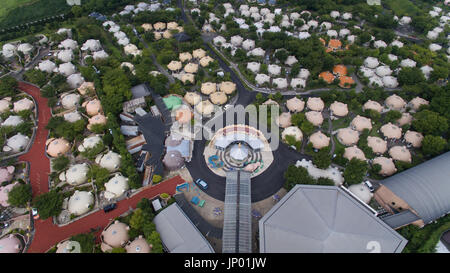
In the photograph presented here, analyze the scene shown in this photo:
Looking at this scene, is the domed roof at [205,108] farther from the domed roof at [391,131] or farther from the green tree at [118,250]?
the domed roof at [391,131]

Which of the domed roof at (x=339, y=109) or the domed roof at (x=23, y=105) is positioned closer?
the domed roof at (x=339, y=109)

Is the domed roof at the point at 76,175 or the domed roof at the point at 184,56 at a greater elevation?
the domed roof at the point at 184,56

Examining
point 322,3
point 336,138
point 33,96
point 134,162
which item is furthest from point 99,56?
point 322,3

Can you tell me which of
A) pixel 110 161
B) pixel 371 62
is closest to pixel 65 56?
pixel 110 161

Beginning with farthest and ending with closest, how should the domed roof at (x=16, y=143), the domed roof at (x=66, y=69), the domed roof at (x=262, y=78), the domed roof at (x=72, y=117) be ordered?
the domed roof at (x=66, y=69) → the domed roof at (x=262, y=78) → the domed roof at (x=72, y=117) → the domed roof at (x=16, y=143)

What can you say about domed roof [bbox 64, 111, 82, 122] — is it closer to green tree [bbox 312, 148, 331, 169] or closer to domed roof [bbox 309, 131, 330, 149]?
green tree [bbox 312, 148, 331, 169]

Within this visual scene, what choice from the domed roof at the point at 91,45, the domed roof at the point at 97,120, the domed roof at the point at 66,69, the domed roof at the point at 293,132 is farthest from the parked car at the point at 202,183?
the domed roof at the point at 91,45

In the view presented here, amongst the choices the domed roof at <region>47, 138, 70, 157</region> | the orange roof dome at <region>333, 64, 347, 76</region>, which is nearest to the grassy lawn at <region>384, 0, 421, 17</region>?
the orange roof dome at <region>333, 64, 347, 76</region>
